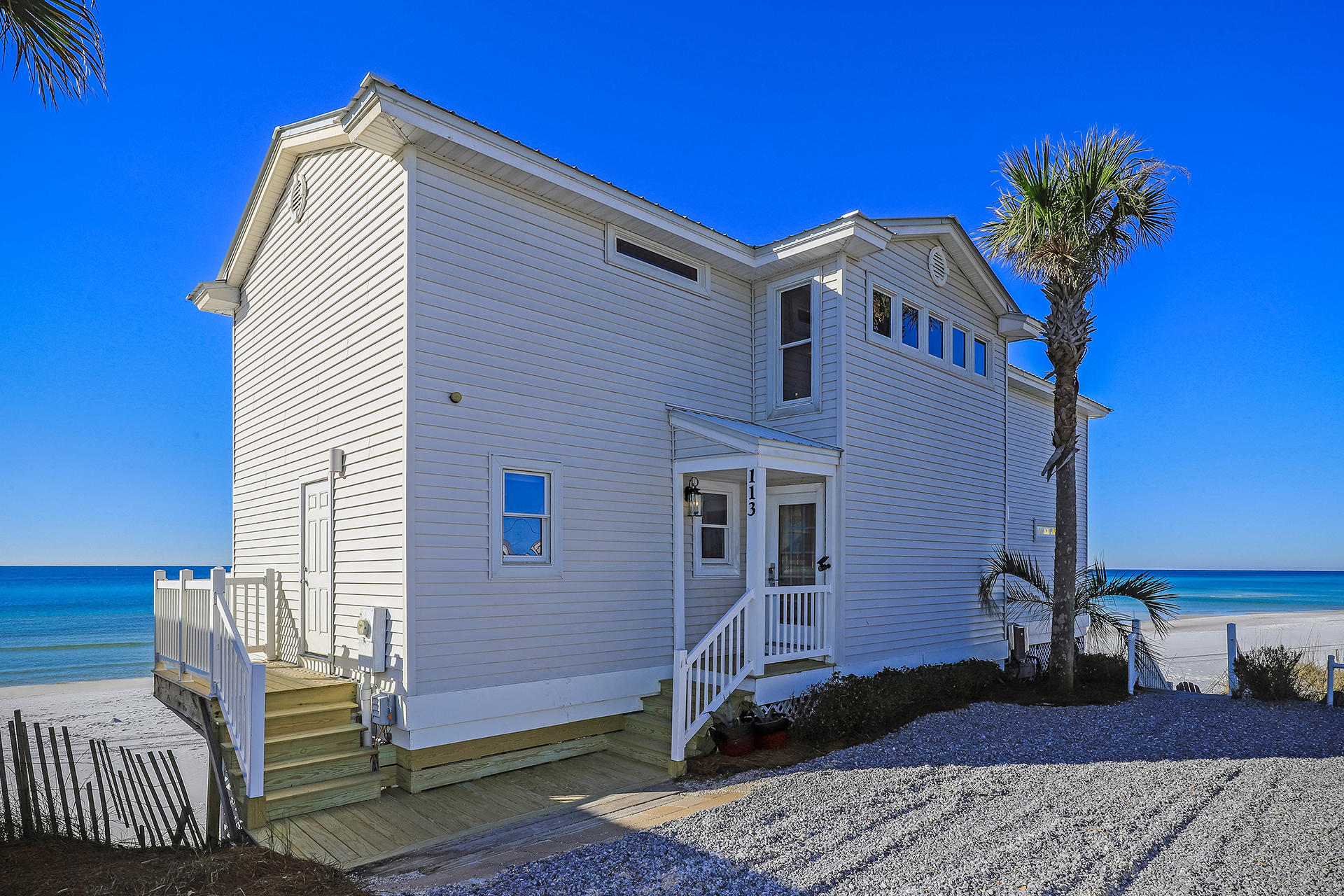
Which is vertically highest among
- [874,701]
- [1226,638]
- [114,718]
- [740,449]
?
[740,449]

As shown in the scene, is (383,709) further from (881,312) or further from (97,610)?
(97,610)

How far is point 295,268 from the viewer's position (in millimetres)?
9773

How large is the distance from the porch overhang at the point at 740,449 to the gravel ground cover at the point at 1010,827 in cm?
329

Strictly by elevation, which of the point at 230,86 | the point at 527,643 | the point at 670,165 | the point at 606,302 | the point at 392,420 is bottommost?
the point at 527,643

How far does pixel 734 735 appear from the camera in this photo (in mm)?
7828

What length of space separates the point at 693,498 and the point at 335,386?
4589 millimetres

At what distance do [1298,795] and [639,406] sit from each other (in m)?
7.28

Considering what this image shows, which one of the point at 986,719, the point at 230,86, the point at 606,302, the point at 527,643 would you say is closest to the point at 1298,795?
the point at 986,719

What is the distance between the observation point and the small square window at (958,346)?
12.6 metres

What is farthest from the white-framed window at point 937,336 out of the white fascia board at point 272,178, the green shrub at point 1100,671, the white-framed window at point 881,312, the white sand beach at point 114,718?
the white sand beach at point 114,718

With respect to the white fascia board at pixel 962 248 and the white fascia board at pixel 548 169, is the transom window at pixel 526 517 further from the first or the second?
the white fascia board at pixel 962 248

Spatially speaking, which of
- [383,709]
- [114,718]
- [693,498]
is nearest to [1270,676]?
[693,498]

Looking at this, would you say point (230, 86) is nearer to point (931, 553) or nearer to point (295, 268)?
point (295, 268)

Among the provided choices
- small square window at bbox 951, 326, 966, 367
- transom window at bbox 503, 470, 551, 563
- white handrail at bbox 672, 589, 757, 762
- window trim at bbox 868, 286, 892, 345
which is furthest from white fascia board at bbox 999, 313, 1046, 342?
transom window at bbox 503, 470, 551, 563
